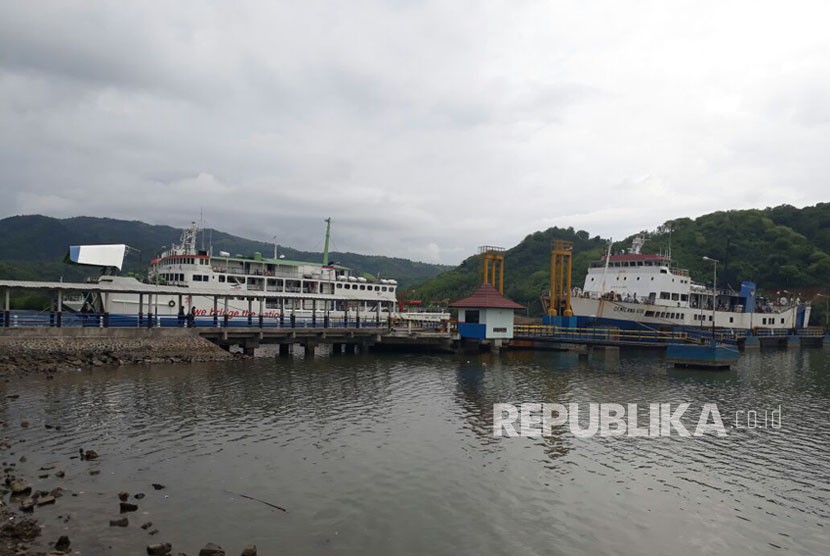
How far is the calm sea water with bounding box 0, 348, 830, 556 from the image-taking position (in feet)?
34.6

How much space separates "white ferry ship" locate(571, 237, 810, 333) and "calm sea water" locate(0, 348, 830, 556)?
29185 millimetres

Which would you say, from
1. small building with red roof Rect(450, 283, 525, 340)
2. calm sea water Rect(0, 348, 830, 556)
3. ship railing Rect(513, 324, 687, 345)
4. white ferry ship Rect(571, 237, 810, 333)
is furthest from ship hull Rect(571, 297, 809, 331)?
calm sea water Rect(0, 348, 830, 556)

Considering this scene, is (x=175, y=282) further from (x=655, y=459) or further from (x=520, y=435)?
(x=655, y=459)

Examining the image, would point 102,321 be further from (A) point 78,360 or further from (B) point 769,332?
(B) point 769,332

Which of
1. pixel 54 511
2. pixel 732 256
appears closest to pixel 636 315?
pixel 54 511

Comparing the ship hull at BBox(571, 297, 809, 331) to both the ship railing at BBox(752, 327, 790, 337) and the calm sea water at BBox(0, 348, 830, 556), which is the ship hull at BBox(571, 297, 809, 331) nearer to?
the ship railing at BBox(752, 327, 790, 337)

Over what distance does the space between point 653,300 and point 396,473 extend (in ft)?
165

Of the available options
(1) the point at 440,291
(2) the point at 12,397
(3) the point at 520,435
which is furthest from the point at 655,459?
(1) the point at 440,291

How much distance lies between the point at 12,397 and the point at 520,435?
19.4 m

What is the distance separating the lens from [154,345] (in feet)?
103

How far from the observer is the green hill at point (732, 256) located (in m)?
96.8

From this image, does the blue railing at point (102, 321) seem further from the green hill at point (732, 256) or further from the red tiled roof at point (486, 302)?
the green hill at point (732, 256)

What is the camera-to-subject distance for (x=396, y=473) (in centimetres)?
1398

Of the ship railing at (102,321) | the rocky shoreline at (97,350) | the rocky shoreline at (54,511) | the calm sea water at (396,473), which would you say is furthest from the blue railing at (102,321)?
the rocky shoreline at (54,511)
